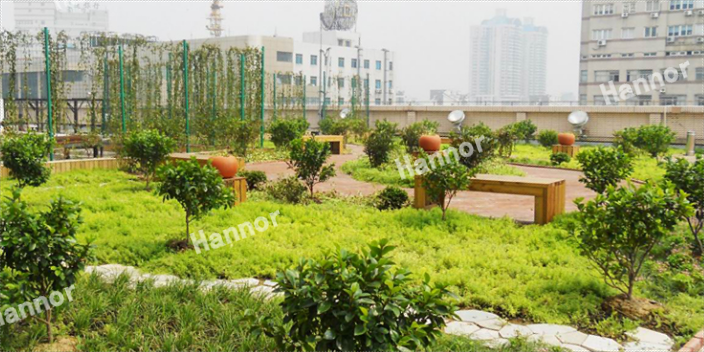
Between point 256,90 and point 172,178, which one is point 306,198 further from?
point 256,90

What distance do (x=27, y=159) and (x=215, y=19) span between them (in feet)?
211

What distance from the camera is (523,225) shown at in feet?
25.1

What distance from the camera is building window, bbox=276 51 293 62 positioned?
51.6 meters

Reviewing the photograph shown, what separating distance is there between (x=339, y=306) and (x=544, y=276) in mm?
3255

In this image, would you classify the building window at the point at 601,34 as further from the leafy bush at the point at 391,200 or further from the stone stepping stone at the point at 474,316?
the stone stepping stone at the point at 474,316

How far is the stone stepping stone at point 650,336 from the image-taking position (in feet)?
14.2

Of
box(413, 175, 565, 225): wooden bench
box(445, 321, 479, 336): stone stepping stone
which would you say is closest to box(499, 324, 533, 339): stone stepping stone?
box(445, 321, 479, 336): stone stepping stone

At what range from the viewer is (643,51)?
48.9m

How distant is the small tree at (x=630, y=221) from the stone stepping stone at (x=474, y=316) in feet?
3.20

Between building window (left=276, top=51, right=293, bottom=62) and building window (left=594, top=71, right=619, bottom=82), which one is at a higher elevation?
building window (left=276, top=51, right=293, bottom=62)

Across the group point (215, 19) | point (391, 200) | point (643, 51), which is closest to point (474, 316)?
point (391, 200)

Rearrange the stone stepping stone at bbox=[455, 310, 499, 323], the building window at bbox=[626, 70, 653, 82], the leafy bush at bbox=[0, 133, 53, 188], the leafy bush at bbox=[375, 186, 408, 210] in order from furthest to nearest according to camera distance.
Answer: the building window at bbox=[626, 70, 653, 82] → the leafy bush at bbox=[0, 133, 53, 188] → the leafy bush at bbox=[375, 186, 408, 210] → the stone stepping stone at bbox=[455, 310, 499, 323]

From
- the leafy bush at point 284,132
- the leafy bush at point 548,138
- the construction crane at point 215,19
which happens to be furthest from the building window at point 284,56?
the leafy bush at point 284,132

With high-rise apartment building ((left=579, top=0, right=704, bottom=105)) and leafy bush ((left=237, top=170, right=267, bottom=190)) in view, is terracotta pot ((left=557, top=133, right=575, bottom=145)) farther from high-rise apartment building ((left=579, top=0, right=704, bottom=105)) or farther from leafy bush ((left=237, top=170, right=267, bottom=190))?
high-rise apartment building ((left=579, top=0, right=704, bottom=105))
